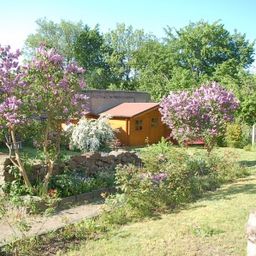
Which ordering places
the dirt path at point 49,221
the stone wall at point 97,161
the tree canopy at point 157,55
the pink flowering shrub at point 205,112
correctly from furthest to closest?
1. the tree canopy at point 157,55
2. the pink flowering shrub at point 205,112
3. the stone wall at point 97,161
4. the dirt path at point 49,221

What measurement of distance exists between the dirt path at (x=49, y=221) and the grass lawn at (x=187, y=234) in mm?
1164

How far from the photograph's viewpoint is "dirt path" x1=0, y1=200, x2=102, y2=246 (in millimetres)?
7469

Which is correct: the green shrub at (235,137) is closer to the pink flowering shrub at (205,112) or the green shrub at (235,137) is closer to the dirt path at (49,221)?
the pink flowering shrub at (205,112)

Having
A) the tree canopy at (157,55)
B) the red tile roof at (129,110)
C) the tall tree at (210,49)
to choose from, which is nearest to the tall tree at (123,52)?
the tree canopy at (157,55)

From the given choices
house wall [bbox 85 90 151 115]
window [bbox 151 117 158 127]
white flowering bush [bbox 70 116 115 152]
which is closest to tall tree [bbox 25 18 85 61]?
house wall [bbox 85 90 151 115]

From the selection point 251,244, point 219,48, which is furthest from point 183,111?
point 219,48

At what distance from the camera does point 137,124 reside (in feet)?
86.3

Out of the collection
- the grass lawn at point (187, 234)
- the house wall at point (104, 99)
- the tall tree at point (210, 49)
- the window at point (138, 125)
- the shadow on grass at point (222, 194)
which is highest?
the tall tree at point (210, 49)

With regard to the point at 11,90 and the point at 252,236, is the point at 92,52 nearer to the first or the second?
the point at 11,90

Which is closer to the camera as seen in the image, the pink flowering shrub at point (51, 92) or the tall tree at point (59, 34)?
the pink flowering shrub at point (51, 92)

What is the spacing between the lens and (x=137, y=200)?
28.7ft

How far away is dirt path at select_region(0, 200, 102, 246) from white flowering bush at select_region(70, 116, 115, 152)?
10.4m

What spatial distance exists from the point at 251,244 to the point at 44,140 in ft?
23.3

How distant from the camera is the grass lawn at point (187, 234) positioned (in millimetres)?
6406
